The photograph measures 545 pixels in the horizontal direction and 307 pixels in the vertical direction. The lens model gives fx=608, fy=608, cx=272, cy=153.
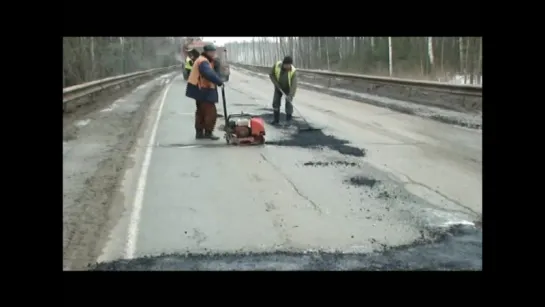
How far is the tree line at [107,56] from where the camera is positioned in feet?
49.9

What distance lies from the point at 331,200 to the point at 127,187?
2629 millimetres

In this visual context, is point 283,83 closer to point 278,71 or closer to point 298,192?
point 278,71

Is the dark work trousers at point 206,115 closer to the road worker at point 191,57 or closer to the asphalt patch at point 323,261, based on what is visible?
the road worker at point 191,57

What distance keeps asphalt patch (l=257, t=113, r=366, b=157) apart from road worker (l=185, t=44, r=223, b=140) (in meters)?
1.25

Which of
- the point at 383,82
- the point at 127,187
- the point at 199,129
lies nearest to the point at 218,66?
the point at 199,129

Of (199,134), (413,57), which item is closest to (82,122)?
(199,134)

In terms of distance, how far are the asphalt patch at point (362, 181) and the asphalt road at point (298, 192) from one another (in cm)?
1

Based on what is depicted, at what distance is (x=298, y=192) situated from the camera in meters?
7.39

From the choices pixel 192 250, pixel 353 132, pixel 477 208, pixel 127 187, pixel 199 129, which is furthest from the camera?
pixel 353 132

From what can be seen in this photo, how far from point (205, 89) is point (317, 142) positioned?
7.67ft

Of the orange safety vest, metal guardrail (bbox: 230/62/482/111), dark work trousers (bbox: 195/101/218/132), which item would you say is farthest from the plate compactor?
metal guardrail (bbox: 230/62/482/111)
